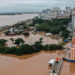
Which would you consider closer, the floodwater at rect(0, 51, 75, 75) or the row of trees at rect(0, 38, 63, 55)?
the floodwater at rect(0, 51, 75, 75)

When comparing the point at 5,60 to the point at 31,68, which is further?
the point at 5,60

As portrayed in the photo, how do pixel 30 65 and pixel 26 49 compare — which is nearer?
pixel 30 65

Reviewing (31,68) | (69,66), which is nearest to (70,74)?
(69,66)

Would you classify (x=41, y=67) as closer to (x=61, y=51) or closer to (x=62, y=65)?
(x=62, y=65)

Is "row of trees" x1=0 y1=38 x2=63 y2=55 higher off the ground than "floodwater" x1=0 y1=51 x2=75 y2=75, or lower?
higher

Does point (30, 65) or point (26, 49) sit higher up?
point (26, 49)

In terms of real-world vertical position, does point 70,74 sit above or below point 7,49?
below

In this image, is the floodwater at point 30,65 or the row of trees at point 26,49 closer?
the floodwater at point 30,65

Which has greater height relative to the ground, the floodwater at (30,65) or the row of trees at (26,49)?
the row of trees at (26,49)
